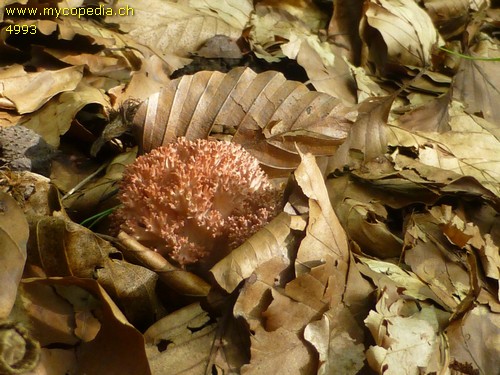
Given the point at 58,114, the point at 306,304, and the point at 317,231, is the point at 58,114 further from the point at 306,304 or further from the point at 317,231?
the point at 306,304

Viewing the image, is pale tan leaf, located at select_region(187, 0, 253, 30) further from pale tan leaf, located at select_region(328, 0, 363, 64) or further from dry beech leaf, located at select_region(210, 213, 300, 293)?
dry beech leaf, located at select_region(210, 213, 300, 293)

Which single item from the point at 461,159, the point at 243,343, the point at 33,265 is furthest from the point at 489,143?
the point at 33,265

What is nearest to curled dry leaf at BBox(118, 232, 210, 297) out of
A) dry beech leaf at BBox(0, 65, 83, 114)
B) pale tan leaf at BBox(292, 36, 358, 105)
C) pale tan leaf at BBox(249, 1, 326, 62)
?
dry beech leaf at BBox(0, 65, 83, 114)

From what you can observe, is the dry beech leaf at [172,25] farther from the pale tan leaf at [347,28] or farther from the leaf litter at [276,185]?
the pale tan leaf at [347,28]

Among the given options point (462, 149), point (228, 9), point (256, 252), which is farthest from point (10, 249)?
point (228, 9)

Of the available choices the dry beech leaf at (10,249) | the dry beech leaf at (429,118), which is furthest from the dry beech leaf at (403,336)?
the dry beech leaf at (429,118)

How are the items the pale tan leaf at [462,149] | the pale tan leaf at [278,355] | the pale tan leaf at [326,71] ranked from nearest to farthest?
1. the pale tan leaf at [278,355]
2. the pale tan leaf at [462,149]
3. the pale tan leaf at [326,71]

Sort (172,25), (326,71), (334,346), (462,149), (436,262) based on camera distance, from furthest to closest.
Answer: (172,25)
(326,71)
(462,149)
(436,262)
(334,346)
